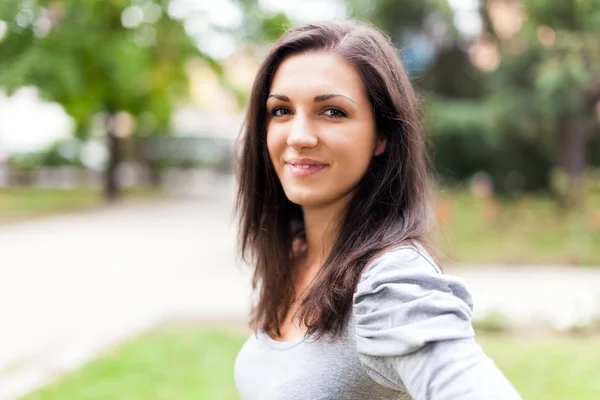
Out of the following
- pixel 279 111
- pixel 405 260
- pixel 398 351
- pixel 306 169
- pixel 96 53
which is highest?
pixel 96 53

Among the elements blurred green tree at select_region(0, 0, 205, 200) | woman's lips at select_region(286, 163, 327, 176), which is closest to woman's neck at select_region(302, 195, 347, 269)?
woman's lips at select_region(286, 163, 327, 176)

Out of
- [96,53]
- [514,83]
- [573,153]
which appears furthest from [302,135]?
[96,53]

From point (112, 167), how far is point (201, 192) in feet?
12.4

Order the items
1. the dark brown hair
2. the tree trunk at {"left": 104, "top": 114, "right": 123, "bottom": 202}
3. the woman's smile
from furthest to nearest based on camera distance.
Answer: the tree trunk at {"left": 104, "top": 114, "right": 123, "bottom": 202} < the woman's smile < the dark brown hair

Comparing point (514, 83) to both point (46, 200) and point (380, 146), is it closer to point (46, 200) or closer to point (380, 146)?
point (380, 146)

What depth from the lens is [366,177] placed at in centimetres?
146

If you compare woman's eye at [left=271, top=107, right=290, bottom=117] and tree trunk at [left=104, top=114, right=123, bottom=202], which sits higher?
woman's eye at [left=271, top=107, right=290, bottom=117]

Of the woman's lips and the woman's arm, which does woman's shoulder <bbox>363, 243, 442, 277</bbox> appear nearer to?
the woman's arm

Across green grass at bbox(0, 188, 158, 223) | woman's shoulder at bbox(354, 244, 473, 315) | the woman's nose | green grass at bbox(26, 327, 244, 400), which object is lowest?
green grass at bbox(0, 188, 158, 223)

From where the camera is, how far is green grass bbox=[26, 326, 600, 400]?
4312 mm

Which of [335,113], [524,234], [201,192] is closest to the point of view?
[335,113]

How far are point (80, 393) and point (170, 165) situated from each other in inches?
738

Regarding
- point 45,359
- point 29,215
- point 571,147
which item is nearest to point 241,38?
point 29,215

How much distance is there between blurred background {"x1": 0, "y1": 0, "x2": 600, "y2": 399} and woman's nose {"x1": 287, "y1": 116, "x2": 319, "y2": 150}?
517 mm
